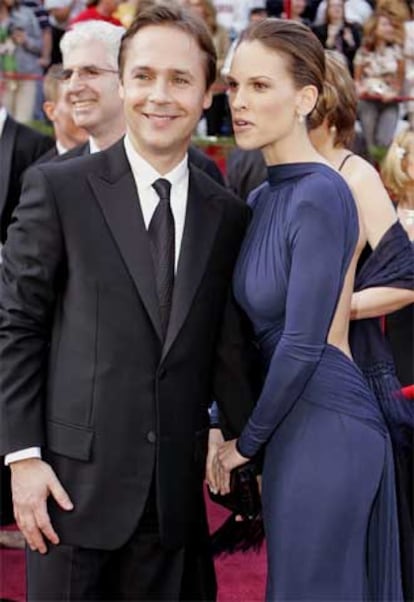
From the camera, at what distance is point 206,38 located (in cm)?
242

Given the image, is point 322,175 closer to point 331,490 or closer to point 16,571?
point 331,490

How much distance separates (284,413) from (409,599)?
30.4 inches

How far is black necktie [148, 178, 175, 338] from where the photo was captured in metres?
2.34

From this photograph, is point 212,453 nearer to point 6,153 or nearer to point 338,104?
point 338,104

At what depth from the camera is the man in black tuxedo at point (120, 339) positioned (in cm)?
229

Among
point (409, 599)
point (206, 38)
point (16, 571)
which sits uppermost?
point (206, 38)

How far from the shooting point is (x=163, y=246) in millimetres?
2357

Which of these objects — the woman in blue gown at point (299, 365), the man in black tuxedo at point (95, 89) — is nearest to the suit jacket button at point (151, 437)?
the woman in blue gown at point (299, 365)

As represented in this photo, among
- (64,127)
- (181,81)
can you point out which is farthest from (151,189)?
(64,127)

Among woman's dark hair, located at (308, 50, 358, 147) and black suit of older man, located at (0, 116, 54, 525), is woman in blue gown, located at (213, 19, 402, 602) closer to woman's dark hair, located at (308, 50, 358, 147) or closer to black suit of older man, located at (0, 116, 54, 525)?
woman's dark hair, located at (308, 50, 358, 147)

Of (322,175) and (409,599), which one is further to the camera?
(409,599)

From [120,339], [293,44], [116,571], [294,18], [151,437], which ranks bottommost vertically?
[116,571]

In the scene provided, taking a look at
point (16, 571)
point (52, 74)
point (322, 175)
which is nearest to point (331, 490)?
point (322, 175)

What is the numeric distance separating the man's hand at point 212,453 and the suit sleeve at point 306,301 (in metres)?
0.27
